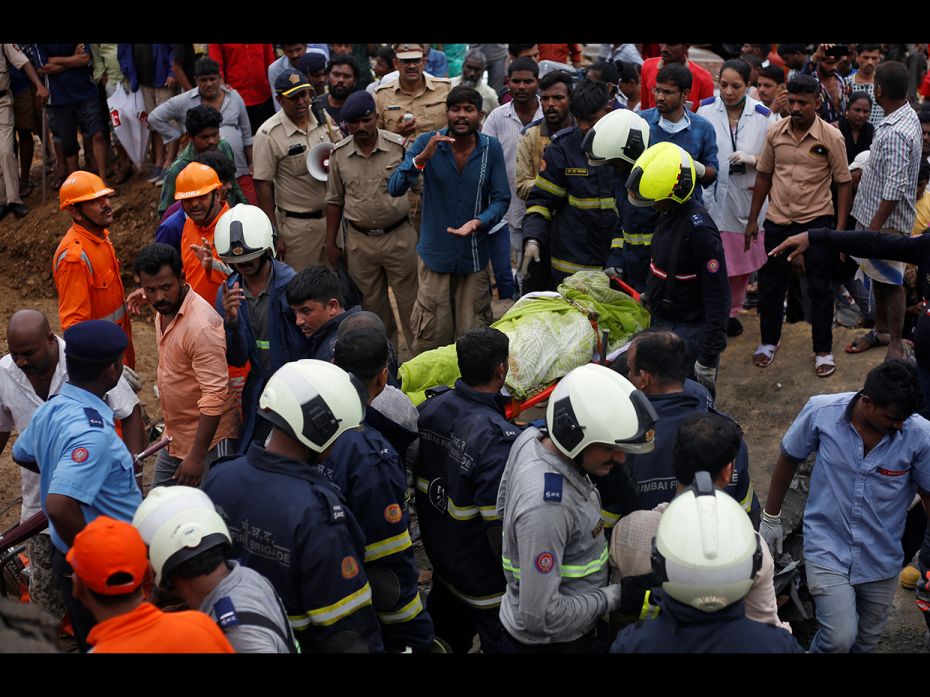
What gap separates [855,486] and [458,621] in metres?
2.03

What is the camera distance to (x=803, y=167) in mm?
7590

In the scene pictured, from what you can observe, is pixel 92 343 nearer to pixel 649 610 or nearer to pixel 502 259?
pixel 649 610

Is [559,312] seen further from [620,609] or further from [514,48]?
[514,48]

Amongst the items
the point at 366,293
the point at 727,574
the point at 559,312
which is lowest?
the point at 366,293

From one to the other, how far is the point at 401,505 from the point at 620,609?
1.00 metres

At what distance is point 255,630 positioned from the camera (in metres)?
3.23

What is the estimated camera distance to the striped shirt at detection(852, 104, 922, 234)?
23.7 ft

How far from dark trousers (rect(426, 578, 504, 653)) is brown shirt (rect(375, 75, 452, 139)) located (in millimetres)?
4941

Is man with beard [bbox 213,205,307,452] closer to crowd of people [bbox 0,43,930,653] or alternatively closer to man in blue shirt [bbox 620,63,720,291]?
crowd of people [bbox 0,43,930,653]

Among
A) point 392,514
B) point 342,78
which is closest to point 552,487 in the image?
point 392,514

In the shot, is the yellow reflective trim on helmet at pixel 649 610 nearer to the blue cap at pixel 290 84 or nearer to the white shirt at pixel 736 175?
the white shirt at pixel 736 175

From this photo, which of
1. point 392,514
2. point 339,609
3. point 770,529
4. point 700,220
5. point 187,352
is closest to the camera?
point 339,609

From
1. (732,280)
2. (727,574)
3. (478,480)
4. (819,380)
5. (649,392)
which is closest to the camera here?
(727,574)

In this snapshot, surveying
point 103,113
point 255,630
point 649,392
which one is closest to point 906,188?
point 649,392
